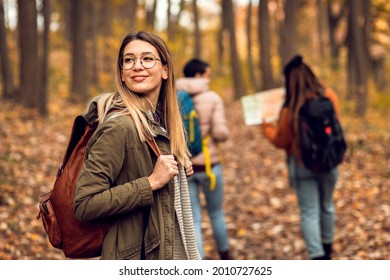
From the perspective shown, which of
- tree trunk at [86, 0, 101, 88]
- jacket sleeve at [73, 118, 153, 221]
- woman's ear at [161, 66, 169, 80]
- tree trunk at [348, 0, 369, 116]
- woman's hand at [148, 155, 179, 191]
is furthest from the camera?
tree trunk at [86, 0, 101, 88]

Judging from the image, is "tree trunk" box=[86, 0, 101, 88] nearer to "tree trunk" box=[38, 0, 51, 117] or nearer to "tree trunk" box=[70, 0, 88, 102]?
"tree trunk" box=[70, 0, 88, 102]

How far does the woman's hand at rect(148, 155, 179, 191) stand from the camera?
2521 millimetres

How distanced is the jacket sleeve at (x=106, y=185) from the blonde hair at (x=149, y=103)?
0.11 m

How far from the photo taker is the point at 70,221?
2.51m

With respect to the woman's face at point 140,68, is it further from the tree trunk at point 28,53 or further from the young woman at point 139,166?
the tree trunk at point 28,53

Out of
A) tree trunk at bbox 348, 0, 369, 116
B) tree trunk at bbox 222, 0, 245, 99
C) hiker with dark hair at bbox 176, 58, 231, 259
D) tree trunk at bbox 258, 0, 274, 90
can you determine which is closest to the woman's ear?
hiker with dark hair at bbox 176, 58, 231, 259

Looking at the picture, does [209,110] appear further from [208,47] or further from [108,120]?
[208,47]

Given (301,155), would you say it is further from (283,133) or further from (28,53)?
(28,53)

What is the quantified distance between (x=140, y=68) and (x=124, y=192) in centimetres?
66

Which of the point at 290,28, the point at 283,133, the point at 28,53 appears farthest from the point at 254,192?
the point at 28,53

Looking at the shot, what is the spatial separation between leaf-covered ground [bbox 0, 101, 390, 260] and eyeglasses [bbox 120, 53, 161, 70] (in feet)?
12.0

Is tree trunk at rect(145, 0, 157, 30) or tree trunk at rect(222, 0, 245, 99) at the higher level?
tree trunk at rect(145, 0, 157, 30)
